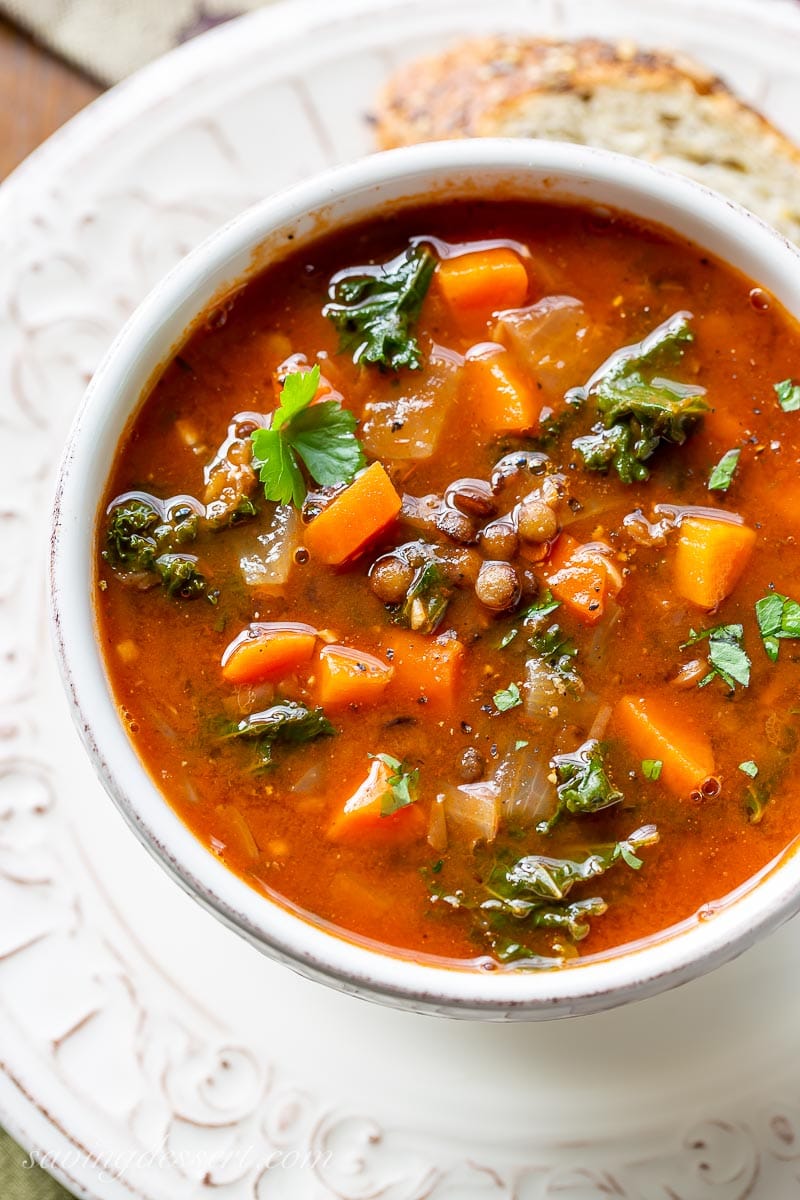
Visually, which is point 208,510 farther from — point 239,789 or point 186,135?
point 186,135

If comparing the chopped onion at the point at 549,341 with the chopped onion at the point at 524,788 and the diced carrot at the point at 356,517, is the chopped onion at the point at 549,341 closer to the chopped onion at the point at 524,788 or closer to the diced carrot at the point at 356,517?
the diced carrot at the point at 356,517

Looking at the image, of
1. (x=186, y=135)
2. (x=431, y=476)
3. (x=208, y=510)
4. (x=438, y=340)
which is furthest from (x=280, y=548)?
(x=186, y=135)

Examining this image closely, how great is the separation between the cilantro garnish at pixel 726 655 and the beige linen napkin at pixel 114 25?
2609 mm

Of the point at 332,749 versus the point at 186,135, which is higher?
the point at 186,135

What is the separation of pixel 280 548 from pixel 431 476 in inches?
15.8

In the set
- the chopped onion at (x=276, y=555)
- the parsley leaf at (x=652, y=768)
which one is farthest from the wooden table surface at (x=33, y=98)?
the parsley leaf at (x=652, y=768)

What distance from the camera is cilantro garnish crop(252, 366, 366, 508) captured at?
9.89ft

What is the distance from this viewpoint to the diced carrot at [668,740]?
3072mm

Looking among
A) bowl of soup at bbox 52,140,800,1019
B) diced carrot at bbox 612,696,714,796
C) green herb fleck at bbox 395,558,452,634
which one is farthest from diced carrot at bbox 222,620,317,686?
diced carrot at bbox 612,696,714,796

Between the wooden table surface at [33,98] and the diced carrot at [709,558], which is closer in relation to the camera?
the diced carrot at [709,558]

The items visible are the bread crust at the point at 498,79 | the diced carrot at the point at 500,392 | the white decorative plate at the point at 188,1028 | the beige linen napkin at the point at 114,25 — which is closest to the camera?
the diced carrot at the point at 500,392

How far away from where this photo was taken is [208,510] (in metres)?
3.11

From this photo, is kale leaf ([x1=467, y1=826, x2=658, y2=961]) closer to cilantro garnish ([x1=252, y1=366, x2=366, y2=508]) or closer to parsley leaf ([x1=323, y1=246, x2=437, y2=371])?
cilantro garnish ([x1=252, y1=366, x2=366, y2=508])

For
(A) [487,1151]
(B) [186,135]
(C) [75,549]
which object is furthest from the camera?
(B) [186,135]
